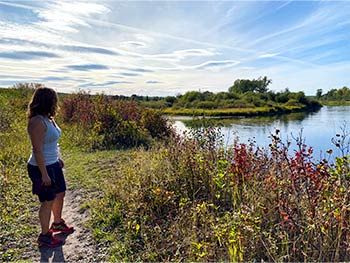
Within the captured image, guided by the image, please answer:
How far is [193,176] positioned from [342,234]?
1919mm

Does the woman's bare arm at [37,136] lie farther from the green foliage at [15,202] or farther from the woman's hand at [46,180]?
the green foliage at [15,202]

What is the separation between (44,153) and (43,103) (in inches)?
19.8

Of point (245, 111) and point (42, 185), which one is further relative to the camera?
point (245, 111)

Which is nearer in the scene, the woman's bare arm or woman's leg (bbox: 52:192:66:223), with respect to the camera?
the woman's bare arm

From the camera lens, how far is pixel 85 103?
12.0 m

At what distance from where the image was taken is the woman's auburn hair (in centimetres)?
295

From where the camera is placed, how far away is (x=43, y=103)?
116 inches

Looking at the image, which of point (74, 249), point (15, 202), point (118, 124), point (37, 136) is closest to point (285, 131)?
point (118, 124)

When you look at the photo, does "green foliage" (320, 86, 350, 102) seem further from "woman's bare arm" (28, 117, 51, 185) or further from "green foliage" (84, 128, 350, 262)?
"woman's bare arm" (28, 117, 51, 185)

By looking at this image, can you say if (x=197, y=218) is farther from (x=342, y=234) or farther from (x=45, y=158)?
(x=45, y=158)

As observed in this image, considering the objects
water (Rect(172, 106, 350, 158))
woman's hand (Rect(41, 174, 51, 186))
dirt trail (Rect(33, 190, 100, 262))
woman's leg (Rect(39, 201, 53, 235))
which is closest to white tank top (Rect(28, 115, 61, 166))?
woman's hand (Rect(41, 174, 51, 186))

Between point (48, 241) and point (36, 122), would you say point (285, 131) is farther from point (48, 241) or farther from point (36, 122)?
point (36, 122)

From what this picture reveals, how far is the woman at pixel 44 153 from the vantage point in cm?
288

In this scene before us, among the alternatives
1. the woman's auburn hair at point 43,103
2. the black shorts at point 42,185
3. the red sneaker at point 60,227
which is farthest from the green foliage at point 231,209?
the woman's auburn hair at point 43,103
